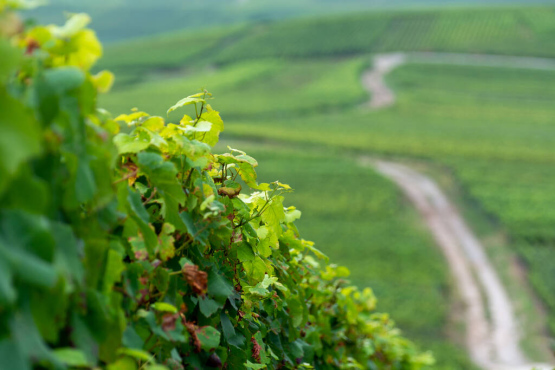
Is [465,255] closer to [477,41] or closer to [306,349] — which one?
[306,349]

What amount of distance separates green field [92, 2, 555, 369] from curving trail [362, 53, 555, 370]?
652mm

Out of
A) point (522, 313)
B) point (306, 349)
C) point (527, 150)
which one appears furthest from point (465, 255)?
point (306, 349)

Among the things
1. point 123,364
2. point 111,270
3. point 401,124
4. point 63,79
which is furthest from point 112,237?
point 401,124

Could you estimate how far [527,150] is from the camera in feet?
110

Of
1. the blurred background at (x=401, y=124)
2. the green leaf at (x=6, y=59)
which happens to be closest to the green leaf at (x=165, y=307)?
the green leaf at (x=6, y=59)

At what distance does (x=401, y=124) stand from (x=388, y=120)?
1.92 meters

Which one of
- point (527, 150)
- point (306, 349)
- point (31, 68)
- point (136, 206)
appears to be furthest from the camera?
point (527, 150)

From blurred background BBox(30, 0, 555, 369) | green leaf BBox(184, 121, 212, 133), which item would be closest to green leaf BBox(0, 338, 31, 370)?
green leaf BBox(184, 121, 212, 133)

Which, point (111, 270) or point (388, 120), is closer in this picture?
point (111, 270)

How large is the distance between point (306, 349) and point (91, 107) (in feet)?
5.79

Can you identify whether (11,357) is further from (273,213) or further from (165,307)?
(273,213)

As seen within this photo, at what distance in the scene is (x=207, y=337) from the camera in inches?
59.8

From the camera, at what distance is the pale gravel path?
48.1 ft

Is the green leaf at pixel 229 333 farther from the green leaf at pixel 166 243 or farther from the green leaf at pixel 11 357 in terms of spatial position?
the green leaf at pixel 11 357
